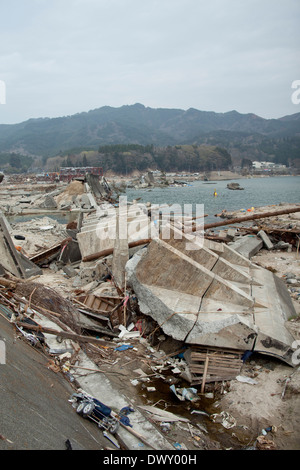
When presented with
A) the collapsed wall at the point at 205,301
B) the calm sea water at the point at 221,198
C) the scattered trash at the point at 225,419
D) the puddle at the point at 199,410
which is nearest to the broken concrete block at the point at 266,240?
the collapsed wall at the point at 205,301

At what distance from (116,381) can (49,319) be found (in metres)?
1.55

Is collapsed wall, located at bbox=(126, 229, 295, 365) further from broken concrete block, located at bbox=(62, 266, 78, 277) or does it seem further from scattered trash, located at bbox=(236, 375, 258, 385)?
broken concrete block, located at bbox=(62, 266, 78, 277)

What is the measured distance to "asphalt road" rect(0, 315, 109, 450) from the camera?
270 cm

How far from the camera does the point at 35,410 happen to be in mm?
3090

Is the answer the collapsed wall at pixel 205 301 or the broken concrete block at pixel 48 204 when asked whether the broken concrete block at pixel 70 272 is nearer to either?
the collapsed wall at pixel 205 301

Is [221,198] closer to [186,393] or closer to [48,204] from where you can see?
[48,204]

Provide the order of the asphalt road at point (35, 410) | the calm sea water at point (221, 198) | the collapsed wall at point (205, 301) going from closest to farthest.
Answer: the asphalt road at point (35, 410)
the collapsed wall at point (205, 301)
the calm sea water at point (221, 198)

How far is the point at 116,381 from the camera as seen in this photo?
4.64 metres

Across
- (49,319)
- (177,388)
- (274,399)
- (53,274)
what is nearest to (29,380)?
(49,319)

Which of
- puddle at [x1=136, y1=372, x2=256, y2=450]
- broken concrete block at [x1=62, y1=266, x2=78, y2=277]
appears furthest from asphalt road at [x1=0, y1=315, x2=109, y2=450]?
broken concrete block at [x1=62, y1=266, x2=78, y2=277]

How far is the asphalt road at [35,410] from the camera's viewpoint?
8.86 ft

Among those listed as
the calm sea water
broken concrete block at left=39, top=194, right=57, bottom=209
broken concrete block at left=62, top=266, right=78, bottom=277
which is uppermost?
broken concrete block at left=39, top=194, right=57, bottom=209

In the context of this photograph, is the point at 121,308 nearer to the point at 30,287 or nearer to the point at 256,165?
the point at 30,287
